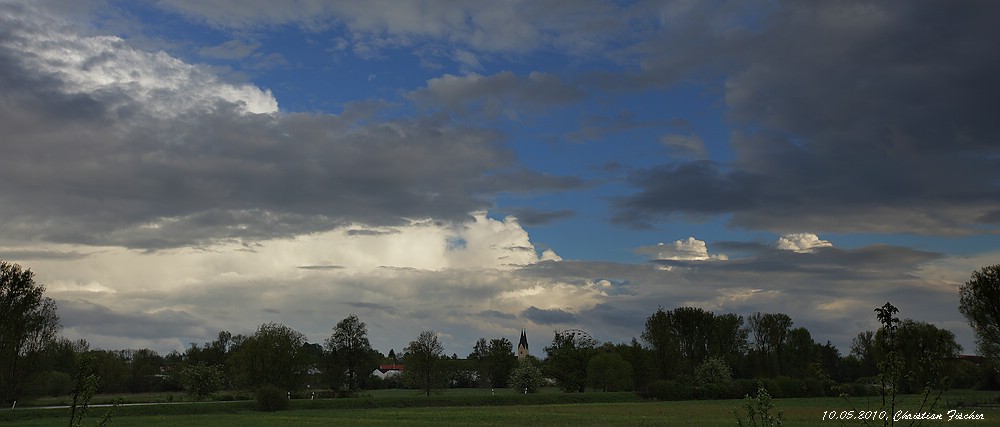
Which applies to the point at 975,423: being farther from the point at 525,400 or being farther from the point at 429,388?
the point at 429,388

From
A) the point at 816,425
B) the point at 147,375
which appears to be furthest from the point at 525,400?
the point at 147,375

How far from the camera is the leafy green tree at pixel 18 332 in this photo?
3012 inches

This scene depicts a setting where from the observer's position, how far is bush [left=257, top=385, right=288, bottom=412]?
Answer: 76.9 metres

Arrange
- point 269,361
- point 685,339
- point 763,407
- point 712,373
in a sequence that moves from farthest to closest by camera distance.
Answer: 1. point 685,339
2. point 712,373
3. point 269,361
4. point 763,407

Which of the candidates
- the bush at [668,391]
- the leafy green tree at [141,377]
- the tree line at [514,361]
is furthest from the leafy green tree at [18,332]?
the bush at [668,391]

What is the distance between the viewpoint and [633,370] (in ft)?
416

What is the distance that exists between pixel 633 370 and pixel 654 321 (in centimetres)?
982

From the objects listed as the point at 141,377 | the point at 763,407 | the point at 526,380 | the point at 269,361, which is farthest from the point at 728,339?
the point at 763,407

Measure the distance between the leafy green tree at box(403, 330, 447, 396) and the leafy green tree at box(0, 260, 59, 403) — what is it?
5318cm

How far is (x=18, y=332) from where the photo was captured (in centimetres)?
8088

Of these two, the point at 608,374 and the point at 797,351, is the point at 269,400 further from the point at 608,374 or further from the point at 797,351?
the point at 797,351

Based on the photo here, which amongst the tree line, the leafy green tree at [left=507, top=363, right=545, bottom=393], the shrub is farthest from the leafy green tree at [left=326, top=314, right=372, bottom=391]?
the shrub

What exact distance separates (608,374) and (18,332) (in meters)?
80.5

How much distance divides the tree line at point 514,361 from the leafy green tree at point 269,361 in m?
0.15
